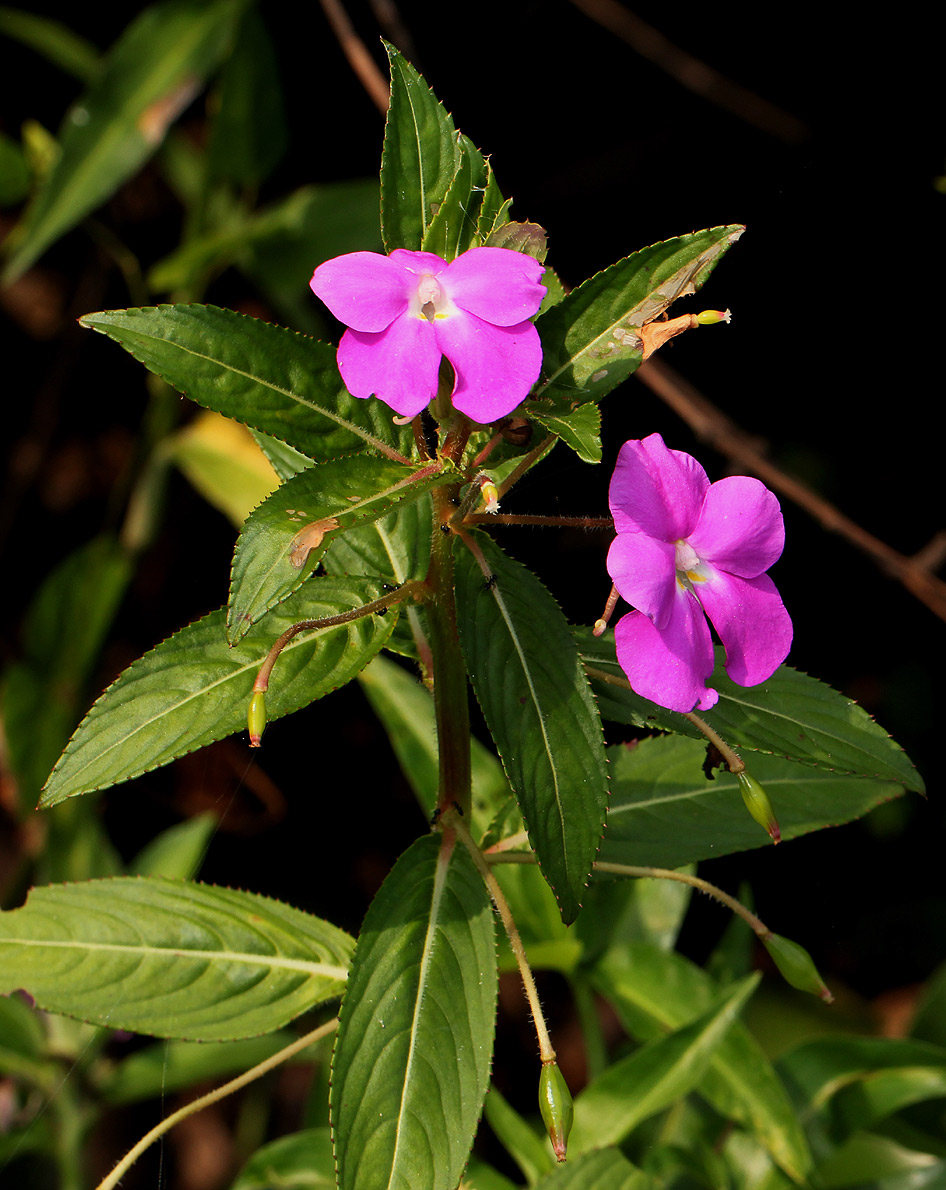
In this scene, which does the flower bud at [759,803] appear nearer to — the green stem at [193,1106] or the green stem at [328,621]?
the green stem at [328,621]

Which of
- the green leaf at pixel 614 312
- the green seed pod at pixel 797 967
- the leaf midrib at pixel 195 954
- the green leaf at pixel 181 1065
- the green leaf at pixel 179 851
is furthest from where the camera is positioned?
the green leaf at pixel 179 851

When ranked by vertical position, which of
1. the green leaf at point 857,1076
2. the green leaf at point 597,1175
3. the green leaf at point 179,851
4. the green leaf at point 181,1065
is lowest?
the green leaf at point 857,1076

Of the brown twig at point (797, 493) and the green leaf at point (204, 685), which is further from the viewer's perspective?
the brown twig at point (797, 493)

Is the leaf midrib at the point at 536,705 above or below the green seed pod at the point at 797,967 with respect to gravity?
above

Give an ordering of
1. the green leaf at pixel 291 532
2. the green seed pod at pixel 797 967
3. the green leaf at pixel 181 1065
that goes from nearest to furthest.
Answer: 1. the green leaf at pixel 291 532
2. the green seed pod at pixel 797 967
3. the green leaf at pixel 181 1065

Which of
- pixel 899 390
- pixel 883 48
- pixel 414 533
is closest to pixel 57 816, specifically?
pixel 414 533

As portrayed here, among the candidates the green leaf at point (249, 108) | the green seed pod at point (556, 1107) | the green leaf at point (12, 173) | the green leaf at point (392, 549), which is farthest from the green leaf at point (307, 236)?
the green seed pod at point (556, 1107)
